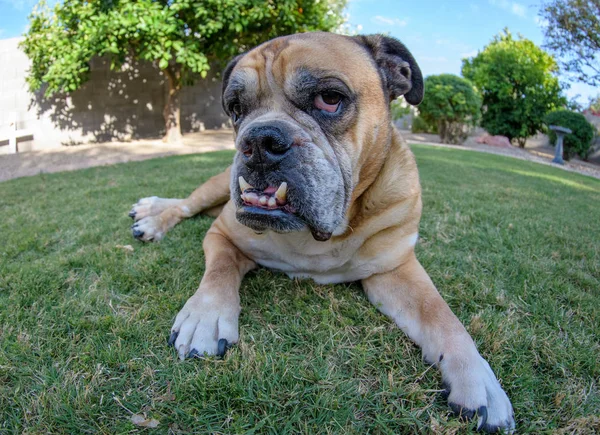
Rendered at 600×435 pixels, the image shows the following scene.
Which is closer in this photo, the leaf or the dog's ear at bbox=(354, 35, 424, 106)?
the leaf

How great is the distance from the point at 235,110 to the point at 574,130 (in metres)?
14.5

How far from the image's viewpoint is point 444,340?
1.74 metres

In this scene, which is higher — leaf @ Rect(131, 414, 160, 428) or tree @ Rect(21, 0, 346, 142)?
tree @ Rect(21, 0, 346, 142)

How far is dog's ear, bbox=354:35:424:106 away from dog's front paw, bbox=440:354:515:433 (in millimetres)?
1544

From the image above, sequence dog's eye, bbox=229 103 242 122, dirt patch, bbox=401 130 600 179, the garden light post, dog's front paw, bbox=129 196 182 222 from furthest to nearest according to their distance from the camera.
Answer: dirt patch, bbox=401 130 600 179 < the garden light post < dog's front paw, bbox=129 196 182 222 < dog's eye, bbox=229 103 242 122

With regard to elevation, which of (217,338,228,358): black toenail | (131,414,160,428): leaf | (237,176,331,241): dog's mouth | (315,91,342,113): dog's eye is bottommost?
(131,414,160,428): leaf

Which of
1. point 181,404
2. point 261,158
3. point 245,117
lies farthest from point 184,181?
point 181,404

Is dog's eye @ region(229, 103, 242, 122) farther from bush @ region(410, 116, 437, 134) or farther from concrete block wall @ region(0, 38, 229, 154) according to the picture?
bush @ region(410, 116, 437, 134)

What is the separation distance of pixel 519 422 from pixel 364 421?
58 centimetres

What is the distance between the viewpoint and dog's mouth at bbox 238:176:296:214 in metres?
1.77

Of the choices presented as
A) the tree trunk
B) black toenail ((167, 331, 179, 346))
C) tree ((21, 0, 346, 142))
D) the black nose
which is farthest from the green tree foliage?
black toenail ((167, 331, 179, 346))

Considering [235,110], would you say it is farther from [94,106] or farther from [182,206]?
[94,106]

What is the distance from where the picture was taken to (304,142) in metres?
1.80

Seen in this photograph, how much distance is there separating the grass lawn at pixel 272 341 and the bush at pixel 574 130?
39.5 feet
